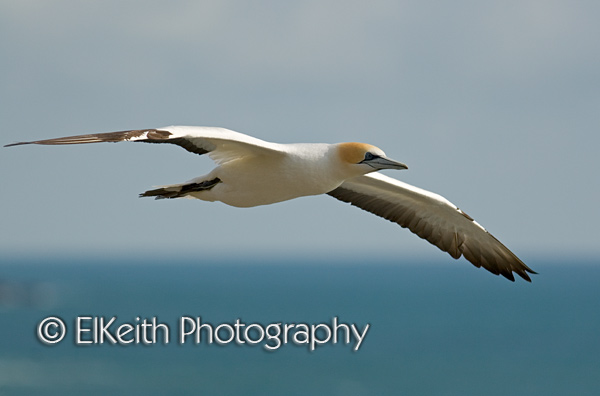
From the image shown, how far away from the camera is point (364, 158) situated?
33.8 ft

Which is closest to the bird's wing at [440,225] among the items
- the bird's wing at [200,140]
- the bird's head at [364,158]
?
the bird's head at [364,158]

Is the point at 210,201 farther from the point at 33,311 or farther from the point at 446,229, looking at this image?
the point at 33,311

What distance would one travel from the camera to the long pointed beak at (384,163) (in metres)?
10.2

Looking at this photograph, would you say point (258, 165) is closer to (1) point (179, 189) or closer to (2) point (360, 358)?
(1) point (179, 189)

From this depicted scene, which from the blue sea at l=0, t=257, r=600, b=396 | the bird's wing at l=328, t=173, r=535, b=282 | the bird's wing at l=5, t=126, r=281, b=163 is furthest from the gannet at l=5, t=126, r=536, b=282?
the blue sea at l=0, t=257, r=600, b=396

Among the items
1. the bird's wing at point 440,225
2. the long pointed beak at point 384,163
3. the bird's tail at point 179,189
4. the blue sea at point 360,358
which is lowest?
the blue sea at point 360,358

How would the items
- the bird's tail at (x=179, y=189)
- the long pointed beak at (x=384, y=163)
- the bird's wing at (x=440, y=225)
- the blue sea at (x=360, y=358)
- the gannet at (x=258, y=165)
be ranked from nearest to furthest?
1. the gannet at (x=258, y=165)
2. the long pointed beak at (x=384, y=163)
3. the bird's tail at (x=179, y=189)
4. the bird's wing at (x=440, y=225)
5. the blue sea at (x=360, y=358)

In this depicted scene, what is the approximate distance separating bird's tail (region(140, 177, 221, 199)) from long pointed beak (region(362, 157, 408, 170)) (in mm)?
1864

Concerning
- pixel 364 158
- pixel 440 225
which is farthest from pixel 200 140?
pixel 440 225

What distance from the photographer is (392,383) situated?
217 feet

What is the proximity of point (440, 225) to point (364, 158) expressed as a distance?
3.34 metres

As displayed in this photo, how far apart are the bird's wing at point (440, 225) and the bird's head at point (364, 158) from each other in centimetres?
253

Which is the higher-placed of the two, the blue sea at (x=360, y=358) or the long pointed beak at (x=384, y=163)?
the long pointed beak at (x=384, y=163)

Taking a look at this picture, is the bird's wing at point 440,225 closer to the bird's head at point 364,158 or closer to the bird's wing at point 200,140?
the bird's head at point 364,158
